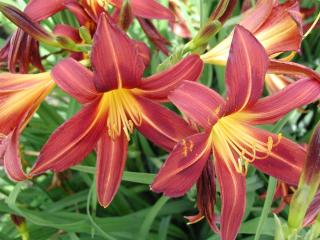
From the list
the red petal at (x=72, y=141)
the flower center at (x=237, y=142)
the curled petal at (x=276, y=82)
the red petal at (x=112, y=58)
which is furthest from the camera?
the curled petal at (x=276, y=82)

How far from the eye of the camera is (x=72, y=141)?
0.87m

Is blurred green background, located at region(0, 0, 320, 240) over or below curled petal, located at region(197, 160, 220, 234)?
below

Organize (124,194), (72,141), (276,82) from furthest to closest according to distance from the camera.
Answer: (124,194), (276,82), (72,141)

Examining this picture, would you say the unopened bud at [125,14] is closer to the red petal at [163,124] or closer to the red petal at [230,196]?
the red petal at [163,124]

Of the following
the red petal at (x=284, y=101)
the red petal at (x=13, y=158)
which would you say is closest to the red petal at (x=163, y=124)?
the red petal at (x=284, y=101)

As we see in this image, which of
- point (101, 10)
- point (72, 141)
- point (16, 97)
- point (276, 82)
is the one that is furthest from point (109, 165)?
point (276, 82)

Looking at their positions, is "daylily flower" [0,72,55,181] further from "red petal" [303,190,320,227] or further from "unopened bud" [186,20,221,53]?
"red petal" [303,190,320,227]

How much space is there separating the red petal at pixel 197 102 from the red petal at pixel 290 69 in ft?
0.44

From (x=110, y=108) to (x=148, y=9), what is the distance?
9.8 inches

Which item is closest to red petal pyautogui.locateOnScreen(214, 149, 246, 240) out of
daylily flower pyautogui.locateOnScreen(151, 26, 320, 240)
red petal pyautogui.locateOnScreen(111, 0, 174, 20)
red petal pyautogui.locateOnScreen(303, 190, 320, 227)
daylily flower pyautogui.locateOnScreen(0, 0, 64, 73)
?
daylily flower pyautogui.locateOnScreen(151, 26, 320, 240)

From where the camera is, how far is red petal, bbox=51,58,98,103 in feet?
2.59

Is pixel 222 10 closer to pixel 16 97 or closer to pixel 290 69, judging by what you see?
pixel 290 69

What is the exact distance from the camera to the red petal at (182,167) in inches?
31.9

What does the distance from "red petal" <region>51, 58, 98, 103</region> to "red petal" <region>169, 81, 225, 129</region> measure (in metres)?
0.13
